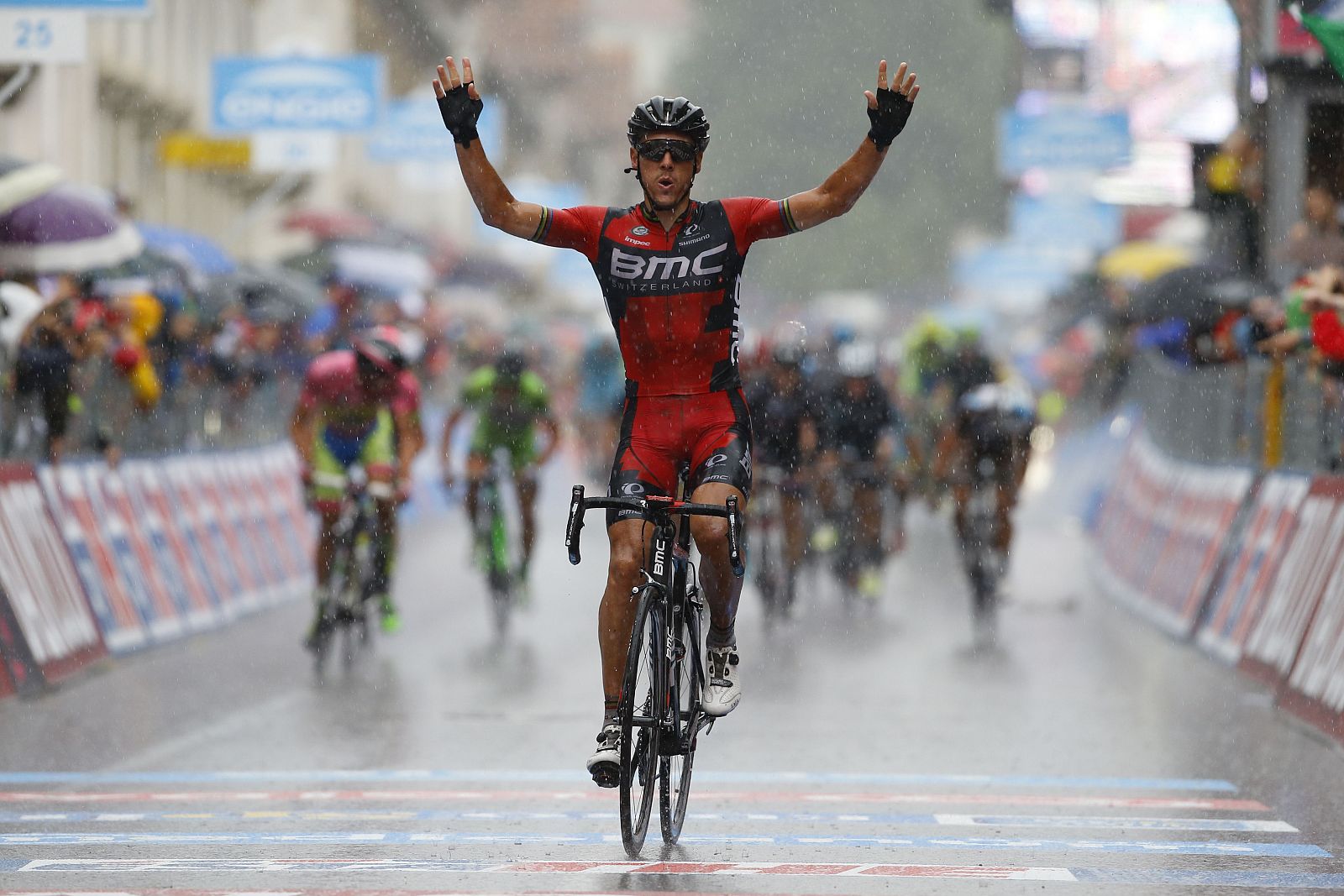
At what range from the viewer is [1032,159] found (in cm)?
3023

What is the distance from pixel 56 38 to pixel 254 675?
3.96 metres

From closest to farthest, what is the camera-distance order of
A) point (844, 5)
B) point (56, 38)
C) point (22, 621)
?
point (22, 621) < point (56, 38) < point (844, 5)

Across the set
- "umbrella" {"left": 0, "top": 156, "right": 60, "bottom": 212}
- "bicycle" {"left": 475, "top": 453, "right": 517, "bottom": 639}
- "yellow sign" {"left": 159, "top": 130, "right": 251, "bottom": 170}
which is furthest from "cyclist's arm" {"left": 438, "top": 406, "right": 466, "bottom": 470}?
"yellow sign" {"left": 159, "top": 130, "right": 251, "bottom": 170}

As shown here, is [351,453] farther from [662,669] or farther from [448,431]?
[662,669]

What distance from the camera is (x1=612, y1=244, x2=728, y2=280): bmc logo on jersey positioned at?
735cm

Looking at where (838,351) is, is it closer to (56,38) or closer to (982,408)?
(982,408)

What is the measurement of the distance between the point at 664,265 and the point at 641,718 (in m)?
1.42

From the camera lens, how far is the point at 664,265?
7.35 m

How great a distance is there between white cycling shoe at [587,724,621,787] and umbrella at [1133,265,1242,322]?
13012 mm

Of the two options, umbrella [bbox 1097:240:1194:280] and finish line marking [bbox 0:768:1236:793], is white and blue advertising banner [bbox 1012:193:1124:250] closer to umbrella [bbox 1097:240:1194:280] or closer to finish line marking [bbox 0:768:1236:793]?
umbrella [bbox 1097:240:1194:280]

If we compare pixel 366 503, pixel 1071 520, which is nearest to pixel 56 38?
pixel 366 503

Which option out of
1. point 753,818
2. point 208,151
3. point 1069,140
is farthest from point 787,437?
point 1069,140

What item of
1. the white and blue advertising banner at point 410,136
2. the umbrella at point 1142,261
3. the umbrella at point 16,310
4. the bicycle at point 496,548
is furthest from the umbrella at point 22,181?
the umbrella at point 1142,261

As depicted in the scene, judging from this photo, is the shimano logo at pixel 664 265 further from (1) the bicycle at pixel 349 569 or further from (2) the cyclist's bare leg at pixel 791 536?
(2) the cyclist's bare leg at pixel 791 536
